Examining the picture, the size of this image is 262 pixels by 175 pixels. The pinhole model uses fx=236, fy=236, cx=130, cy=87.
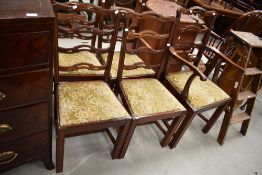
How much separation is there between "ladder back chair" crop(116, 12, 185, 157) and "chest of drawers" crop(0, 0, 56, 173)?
617mm

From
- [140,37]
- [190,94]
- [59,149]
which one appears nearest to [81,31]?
[140,37]

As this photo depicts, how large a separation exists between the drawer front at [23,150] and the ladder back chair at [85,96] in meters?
0.09

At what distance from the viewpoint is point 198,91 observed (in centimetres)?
213

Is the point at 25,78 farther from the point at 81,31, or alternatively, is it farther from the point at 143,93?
the point at 143,93

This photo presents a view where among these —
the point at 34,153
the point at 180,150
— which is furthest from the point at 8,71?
the point at 180,150

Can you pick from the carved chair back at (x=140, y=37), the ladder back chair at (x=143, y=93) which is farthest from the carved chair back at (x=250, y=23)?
the ladder back chair at (x=143, y=93)

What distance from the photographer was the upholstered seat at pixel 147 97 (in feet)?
5.76

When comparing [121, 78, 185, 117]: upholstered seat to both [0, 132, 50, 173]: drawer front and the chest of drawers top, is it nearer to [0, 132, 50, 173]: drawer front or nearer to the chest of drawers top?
[0, 132, 50, 173]: drawer front

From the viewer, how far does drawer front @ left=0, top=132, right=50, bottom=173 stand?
135cm

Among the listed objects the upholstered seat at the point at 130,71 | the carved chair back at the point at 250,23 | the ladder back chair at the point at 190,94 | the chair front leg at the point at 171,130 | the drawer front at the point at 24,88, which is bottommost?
the chair front leg at the point at 171,130

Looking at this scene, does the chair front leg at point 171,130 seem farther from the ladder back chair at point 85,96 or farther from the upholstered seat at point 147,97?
the ladder back chair at point 85,96

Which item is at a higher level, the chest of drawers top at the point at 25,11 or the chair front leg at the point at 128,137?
the chest of drawers top at the point at 25,11

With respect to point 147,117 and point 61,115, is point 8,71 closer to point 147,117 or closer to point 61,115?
point 61,115

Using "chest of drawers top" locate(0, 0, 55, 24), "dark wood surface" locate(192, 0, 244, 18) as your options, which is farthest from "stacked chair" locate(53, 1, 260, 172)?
"dark wood surface" locate(192, 0, 244, 18)
